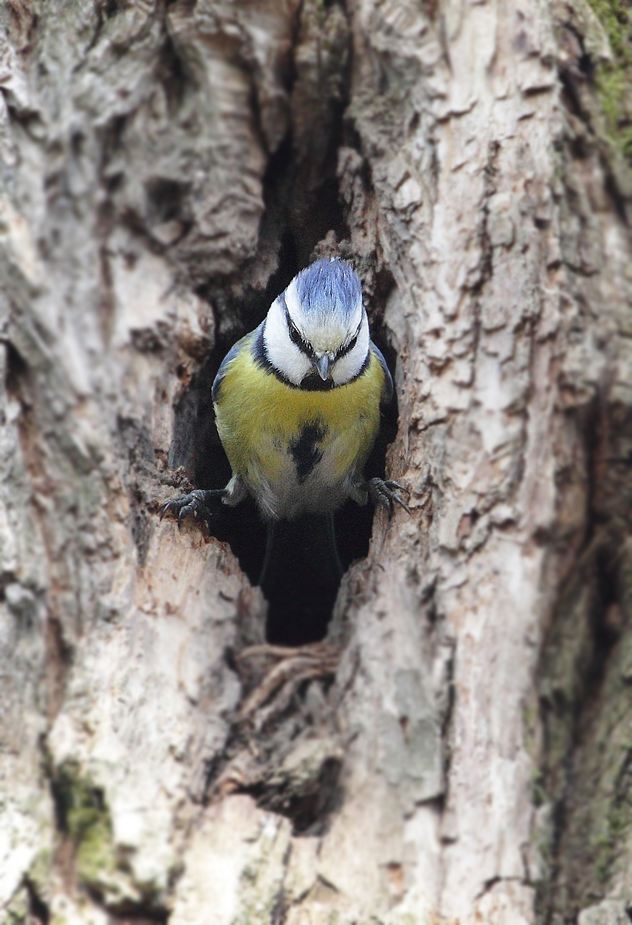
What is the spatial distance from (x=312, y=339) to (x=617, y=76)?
1.08m

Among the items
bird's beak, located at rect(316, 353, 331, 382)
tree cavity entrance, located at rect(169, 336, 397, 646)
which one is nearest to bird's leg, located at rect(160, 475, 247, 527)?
tree cavity entrance, located at rect(169, 336, 397, 646)

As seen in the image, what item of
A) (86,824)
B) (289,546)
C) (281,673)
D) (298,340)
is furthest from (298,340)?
(86,824)

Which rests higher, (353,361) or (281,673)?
(353,361)

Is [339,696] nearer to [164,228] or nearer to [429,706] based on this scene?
[429,706]

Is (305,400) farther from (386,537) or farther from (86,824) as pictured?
(86,824)

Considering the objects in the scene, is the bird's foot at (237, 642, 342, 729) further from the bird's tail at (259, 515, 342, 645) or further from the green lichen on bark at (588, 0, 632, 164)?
the bird's tail at (259, 515, 342, 645)

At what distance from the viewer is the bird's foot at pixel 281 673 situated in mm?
1863

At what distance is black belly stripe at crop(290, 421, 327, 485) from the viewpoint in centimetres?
293

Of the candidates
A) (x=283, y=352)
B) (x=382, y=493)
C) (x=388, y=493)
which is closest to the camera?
(x=388, y=493)

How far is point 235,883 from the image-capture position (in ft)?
5.44

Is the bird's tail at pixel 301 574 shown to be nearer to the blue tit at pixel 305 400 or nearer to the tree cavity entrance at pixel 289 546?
the tree cavity entrance at pixel 289 546

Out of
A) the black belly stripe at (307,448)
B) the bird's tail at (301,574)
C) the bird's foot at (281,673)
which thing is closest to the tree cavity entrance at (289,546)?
the bird's tail at (301,574)

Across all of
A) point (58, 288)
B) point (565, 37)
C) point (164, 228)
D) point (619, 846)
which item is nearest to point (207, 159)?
point (164, 228)

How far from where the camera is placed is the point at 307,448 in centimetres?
298
